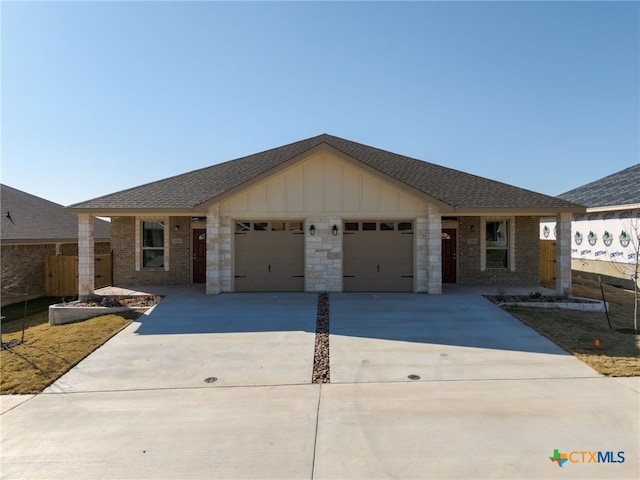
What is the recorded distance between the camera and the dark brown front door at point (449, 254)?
13.7 metres

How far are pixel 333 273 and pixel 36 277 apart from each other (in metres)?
13.1

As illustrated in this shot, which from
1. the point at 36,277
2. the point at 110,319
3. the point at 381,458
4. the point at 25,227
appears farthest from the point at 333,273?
the point at 25,227

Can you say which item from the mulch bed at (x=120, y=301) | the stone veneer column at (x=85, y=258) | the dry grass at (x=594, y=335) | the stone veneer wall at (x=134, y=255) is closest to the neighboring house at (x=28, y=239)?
the stone veneer column at (x=85, y=258)

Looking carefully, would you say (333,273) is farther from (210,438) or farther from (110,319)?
(210,438)

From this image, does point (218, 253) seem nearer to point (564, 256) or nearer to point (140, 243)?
point (140, 243)

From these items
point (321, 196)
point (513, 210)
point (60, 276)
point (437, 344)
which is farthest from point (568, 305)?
point (60, 276)

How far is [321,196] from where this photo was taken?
38.3ft

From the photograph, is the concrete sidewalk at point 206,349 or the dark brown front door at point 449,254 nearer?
the concrete sidewalk at point 206,349

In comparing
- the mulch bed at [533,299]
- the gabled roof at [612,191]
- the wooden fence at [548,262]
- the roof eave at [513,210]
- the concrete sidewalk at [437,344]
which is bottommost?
the concrete sidewalk at [437,344]

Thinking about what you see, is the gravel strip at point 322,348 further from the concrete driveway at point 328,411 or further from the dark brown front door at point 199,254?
the dark brown front door at point 199,254

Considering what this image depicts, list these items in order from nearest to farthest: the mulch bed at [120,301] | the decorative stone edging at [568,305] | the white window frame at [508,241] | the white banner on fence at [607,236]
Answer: the decorative stone edging at [568,305]
the mulch bed at [120,301]
the white window frame at [508,241]
the white banner on fence at [607,236]

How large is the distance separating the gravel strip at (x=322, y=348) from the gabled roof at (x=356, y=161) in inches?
190

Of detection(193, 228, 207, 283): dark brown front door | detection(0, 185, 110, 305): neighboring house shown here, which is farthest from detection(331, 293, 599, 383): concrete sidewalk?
detection(0, 185, 110, 305): neighboring house

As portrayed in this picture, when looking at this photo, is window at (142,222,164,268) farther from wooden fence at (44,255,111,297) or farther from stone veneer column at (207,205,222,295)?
wooden fence at (44,255,111,297)
